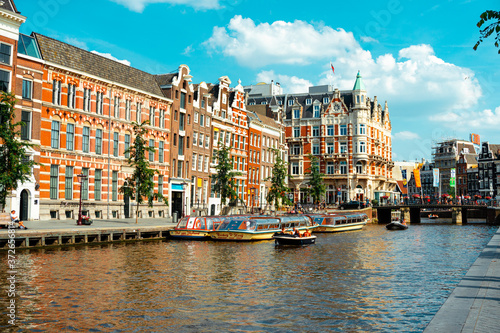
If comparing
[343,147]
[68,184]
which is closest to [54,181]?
[68,184]

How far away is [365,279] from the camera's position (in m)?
28.1

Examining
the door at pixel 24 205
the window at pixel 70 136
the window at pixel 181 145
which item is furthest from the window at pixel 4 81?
the window at pixel 181 145

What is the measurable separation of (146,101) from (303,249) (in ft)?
98.0

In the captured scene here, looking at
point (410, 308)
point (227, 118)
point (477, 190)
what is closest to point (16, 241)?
point (410, 308)

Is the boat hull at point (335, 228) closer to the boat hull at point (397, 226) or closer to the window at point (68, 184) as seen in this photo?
the boat hull at point (397, 226)

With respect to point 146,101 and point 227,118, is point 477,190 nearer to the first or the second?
point 227,118

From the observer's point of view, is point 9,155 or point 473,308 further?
point 9,155

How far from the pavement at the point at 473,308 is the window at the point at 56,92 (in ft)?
135

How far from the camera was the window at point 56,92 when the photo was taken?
49938mm

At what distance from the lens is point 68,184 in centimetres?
5138

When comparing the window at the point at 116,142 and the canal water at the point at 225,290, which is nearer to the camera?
the canal water at the point at 225,290

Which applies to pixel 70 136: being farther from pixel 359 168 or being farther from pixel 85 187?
pixel 359 168

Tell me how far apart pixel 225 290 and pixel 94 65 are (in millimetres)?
39586

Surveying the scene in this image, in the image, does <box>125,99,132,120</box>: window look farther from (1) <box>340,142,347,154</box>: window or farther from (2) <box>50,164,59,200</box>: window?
(1) <box>340,142,347,154</box>: window
